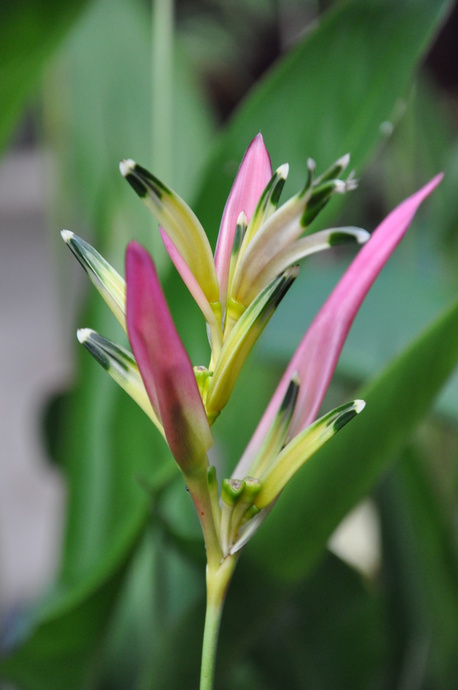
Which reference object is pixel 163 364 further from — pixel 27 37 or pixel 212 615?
pixel 27 37

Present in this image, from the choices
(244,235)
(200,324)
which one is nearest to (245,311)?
(244,235)

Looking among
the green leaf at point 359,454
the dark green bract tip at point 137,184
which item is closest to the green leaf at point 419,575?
the green leaf at point 359,454

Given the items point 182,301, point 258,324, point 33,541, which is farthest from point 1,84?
point 33,541

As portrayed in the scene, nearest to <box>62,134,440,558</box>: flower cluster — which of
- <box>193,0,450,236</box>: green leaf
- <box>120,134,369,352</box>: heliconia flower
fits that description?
<box>120,134,369,352</box>: heliconia flower

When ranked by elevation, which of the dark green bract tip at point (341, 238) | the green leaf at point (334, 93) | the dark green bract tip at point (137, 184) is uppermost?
the green leaf at point (334, 93)

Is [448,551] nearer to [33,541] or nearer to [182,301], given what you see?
[182,301]

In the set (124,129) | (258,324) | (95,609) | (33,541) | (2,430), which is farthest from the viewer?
(2,430)

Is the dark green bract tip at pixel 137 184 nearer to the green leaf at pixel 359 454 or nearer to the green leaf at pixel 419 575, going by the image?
the green leaf at pixel 359 454
